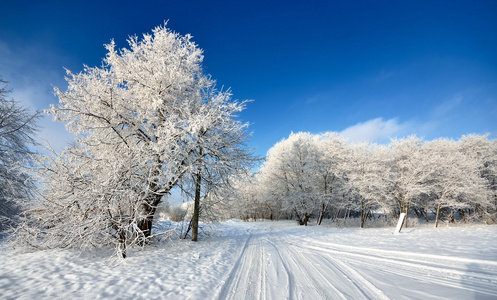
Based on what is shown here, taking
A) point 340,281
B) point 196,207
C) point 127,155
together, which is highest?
point 127,155

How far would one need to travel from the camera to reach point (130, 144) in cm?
750

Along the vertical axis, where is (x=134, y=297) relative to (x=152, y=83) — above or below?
below

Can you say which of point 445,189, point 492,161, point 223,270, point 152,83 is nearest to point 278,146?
point 445,189

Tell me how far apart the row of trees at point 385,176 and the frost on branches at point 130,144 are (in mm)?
11080

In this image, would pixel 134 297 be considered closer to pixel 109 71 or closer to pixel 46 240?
pixel 46 240

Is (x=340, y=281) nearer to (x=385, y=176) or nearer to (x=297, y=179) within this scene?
(x=385, y=176)

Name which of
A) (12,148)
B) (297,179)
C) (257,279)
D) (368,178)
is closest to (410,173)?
(368,178)

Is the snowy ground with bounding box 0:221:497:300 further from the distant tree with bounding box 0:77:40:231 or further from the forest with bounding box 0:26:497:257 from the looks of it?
the distant tree with bounding box 0:77:40:231

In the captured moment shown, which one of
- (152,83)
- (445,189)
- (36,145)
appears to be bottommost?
(445,189)

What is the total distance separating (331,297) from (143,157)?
6.76 m

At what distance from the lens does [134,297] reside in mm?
3789

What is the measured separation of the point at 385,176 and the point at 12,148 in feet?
99.4

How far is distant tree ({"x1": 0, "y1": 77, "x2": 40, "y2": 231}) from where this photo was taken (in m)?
10.1

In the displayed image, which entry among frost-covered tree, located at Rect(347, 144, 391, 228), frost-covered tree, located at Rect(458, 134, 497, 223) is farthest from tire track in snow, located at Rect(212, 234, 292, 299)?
frost-covered tree, located at Rect(458, 134, 497, 223)
